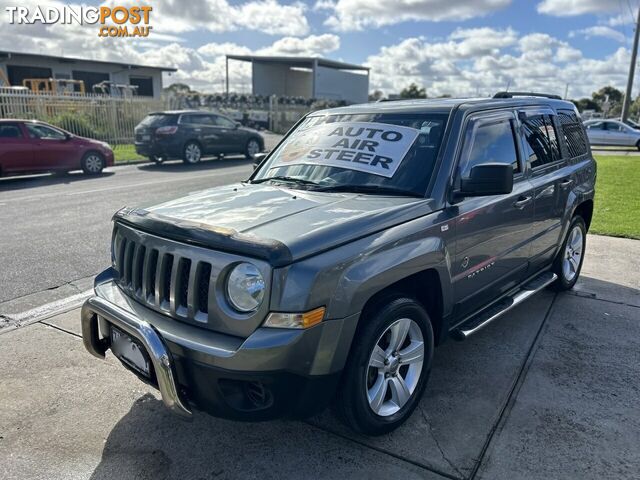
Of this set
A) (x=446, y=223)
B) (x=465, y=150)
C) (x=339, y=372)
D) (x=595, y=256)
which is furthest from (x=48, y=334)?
(x=595, y=256)

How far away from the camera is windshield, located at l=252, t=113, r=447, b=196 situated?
3.38 m

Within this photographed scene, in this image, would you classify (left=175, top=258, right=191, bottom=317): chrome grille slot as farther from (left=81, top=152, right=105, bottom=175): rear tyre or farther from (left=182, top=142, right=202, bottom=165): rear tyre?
(left=182, top=142, right=202, bottom=165): rear tyre

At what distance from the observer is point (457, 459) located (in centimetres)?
280

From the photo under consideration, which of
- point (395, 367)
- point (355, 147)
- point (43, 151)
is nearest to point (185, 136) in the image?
point (43, 151)

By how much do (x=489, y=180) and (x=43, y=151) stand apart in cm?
1322

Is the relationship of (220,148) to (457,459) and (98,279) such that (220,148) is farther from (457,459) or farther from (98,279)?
(457,459)

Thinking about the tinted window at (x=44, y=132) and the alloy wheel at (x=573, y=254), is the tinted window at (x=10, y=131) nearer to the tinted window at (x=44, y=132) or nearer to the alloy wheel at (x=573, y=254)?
the tinted window at (x=44, y=132)

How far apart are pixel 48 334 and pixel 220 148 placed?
14.2 metres

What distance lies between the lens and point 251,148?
746 inches

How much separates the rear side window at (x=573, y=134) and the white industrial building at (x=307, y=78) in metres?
58.1

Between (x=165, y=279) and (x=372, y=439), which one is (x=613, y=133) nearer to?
(x=372, y=439)

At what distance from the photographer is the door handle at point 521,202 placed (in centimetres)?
393

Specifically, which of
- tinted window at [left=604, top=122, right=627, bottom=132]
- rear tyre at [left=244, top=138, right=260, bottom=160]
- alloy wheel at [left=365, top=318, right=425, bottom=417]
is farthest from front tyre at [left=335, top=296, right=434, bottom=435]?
tinted window at [left=604, top=122, right=627, bottom=132]

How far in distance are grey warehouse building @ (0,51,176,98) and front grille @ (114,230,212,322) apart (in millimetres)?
38635
